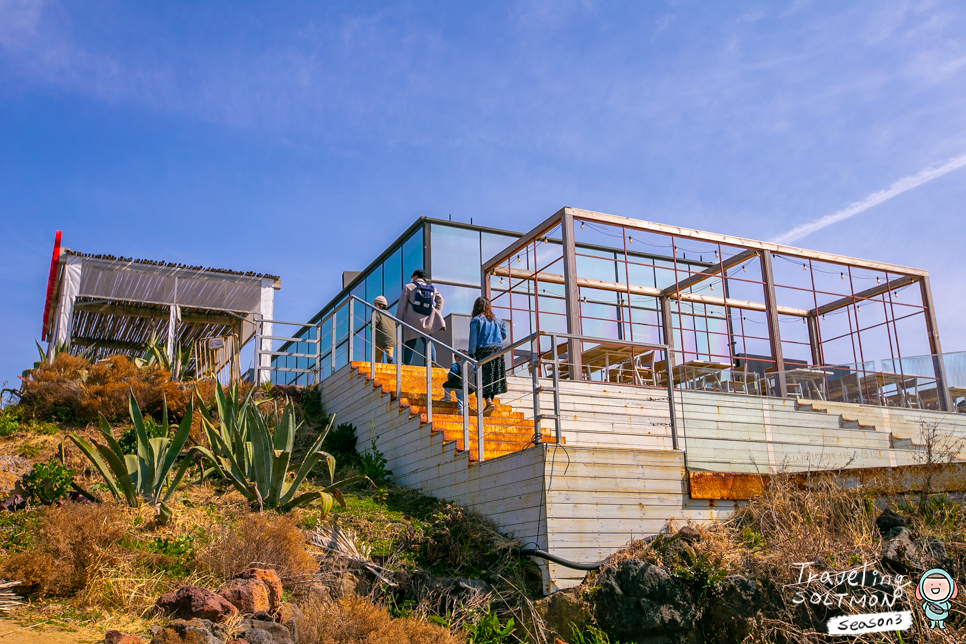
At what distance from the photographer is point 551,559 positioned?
706cm

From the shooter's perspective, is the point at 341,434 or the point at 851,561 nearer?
the point at 851,561

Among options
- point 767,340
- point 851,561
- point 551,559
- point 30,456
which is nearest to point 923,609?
point 851,561

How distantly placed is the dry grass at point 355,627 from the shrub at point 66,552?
5.71 ft

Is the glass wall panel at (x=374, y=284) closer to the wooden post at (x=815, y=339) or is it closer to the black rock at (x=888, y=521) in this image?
the wooden post at (x=815, y=339)

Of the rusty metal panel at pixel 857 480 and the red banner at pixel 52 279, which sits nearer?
the rusty metal panel at pixel 857 480

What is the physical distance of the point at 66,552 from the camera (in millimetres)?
6082

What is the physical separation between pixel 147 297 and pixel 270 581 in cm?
1358

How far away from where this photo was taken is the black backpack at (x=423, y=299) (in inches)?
495

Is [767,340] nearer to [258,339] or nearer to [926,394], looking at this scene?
[926,394]

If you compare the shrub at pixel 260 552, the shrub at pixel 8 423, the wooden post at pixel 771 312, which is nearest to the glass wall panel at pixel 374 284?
the wooden post at pixel 771 312

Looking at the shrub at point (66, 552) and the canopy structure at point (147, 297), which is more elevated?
the canopy structure at point (147, 297)

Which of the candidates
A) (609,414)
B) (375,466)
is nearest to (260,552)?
(375,466)

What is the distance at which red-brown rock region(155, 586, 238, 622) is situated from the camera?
5422 mm

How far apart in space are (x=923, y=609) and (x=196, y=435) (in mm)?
8108
